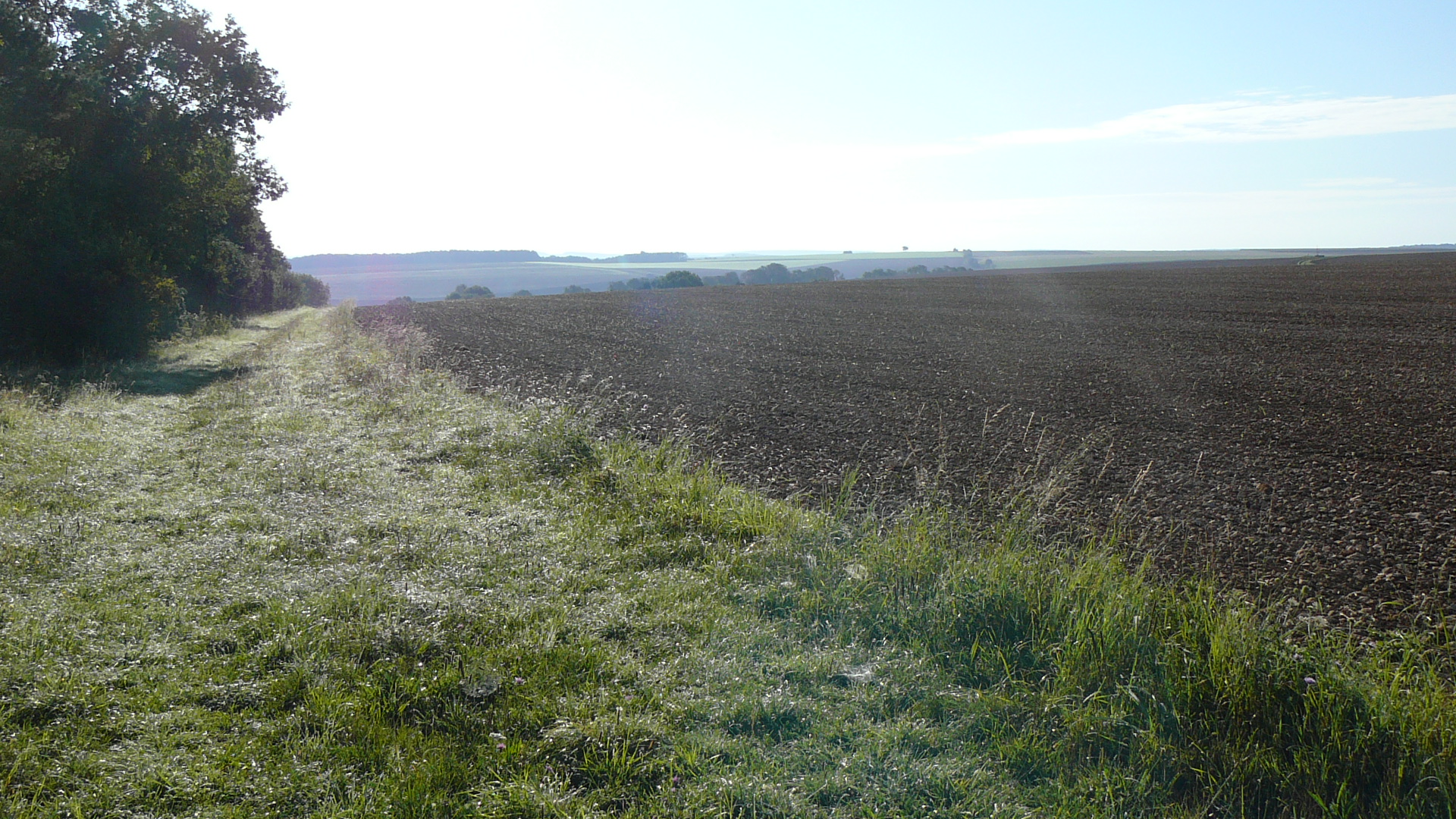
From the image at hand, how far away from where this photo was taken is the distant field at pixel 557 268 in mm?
123238

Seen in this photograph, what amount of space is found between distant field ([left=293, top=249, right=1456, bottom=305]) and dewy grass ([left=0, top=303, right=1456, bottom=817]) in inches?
4005

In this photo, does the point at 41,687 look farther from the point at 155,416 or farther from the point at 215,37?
the point at 215,37

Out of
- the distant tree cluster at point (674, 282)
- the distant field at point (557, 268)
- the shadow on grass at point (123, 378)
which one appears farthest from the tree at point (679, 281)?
the shadow on grass at point (123, 378)

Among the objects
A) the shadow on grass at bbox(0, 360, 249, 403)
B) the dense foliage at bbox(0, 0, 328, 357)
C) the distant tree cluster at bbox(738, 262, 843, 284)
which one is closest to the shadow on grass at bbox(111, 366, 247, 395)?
the shadow on grass at bbox(0, 360, 249, 403)

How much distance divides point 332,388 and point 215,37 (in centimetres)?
1020

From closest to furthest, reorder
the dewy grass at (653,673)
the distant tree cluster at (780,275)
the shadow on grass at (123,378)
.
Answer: the dewy grass at (653,673) → the shadow on grass at (123,378) → the distant tree cluster at (780,275)

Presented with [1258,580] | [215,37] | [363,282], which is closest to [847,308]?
[215,37]

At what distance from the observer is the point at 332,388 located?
1394cm

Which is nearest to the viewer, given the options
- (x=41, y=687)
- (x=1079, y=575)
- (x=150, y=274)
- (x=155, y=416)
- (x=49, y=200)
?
(x=41, y=687)

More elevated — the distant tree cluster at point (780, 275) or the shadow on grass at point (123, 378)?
the distant tree cluster at point (780, 275)

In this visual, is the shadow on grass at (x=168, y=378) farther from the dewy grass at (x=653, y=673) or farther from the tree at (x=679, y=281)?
the tree at (x=679, y=281)

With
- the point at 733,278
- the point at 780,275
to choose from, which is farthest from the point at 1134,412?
the point at 780,275

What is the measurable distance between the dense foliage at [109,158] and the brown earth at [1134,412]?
6231 millimetres

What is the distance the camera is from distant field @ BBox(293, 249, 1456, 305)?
123 metres
